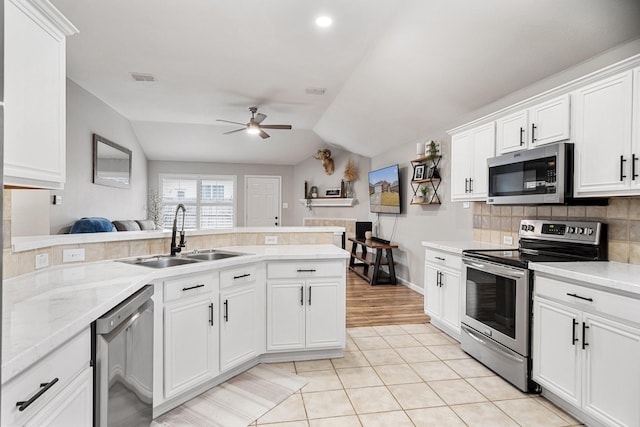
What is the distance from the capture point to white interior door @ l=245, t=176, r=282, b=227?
30.6 feet

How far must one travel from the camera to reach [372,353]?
3.11 m

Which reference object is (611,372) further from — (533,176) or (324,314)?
(324,314)

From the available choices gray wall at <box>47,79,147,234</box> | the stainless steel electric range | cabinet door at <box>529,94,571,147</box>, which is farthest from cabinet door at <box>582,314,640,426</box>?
gray wall at <box>47,79,147,234</box>

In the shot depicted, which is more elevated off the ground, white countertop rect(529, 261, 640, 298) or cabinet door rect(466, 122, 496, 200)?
cabinet door rect(466, 122, 496, 200)

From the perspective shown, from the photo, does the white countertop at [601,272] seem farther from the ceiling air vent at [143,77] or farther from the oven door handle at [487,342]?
the ceiling air vent at [143,77]

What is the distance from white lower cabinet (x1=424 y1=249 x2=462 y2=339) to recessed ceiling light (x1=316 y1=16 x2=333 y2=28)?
2.31 meters

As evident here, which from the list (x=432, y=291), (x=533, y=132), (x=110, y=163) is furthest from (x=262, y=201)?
(x=533, y=132)

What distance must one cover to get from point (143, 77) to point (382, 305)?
4.10m

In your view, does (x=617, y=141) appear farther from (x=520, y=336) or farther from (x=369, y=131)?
(x=369, y=131)

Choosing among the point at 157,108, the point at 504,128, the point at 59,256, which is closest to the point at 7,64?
the point at 59,256

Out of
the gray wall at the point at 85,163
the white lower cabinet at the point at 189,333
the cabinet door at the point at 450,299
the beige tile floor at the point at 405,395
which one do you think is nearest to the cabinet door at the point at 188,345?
the white lower cabinet at the point at 189,333

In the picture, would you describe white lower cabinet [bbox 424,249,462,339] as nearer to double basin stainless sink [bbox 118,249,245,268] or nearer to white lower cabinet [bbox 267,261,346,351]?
white lower cabinet [bbox 267,261,346,351]

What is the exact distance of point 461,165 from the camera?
3.63 meters

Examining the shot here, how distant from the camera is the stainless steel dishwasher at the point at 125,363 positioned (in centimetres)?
136
